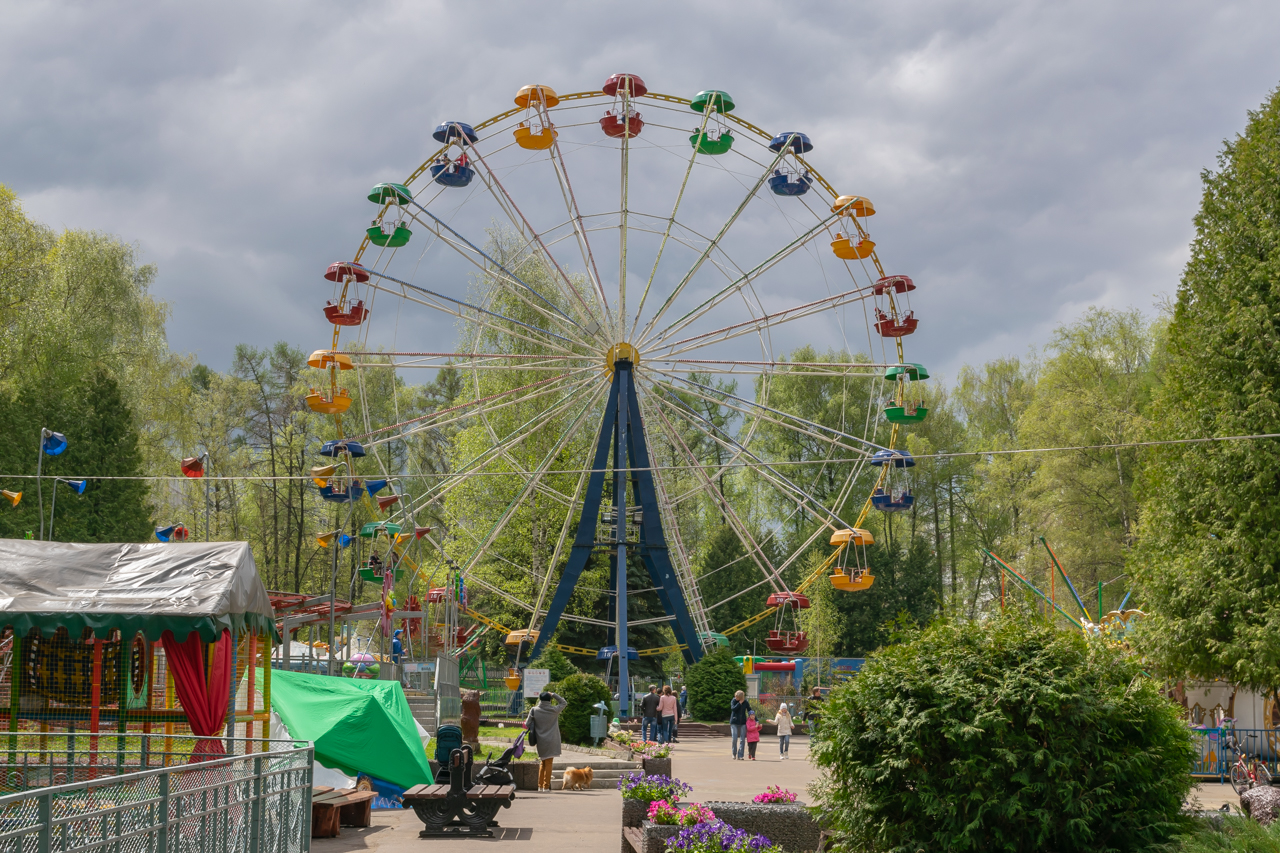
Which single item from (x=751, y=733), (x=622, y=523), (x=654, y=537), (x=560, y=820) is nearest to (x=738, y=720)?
(x=751, y=733)

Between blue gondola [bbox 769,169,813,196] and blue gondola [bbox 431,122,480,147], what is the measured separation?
7.09 meters

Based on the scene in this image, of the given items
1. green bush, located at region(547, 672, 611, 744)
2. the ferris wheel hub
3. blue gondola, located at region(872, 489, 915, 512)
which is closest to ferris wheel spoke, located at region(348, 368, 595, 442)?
the ferris wheel hub

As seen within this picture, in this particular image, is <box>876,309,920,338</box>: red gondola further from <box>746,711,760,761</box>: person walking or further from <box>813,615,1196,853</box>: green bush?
<box>813,615,1196,853</box>: green bush

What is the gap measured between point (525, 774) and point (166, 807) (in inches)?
414

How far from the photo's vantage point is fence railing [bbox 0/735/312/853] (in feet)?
15.4

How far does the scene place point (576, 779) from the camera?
16.0 meters

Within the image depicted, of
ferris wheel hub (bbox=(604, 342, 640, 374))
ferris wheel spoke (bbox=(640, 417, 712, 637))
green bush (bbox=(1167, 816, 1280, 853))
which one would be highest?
ferris wheel hub (bbox=(604, 342, 640, 374))

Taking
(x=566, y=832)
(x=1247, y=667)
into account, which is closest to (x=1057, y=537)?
(x=1247, y=667)

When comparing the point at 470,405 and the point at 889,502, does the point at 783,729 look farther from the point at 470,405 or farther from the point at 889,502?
the point at 470,405

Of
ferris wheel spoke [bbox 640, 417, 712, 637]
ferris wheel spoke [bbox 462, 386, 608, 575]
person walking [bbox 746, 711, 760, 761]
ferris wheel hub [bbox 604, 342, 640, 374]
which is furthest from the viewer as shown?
ferris wheel spoke [bbox 640, 417, 712, 637]

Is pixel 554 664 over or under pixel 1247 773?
over

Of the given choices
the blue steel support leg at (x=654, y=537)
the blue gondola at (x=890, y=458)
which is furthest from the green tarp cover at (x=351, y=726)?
the blue gondola at (x=890, y=458)

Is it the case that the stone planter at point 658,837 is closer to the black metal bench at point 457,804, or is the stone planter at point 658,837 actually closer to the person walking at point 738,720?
the black metal bench at point 457,804

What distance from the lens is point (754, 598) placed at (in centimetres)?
4672
